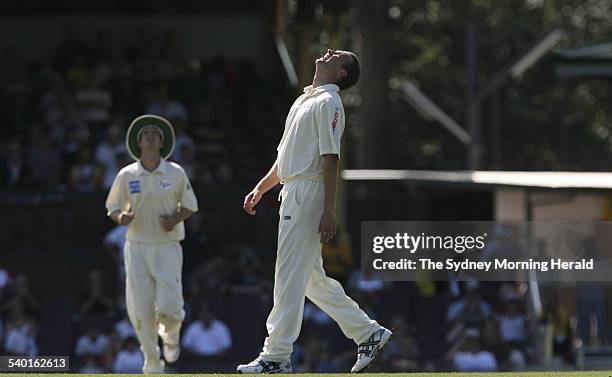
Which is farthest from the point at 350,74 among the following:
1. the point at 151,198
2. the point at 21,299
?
the point at 21,299

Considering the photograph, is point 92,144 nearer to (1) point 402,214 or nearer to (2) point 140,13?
(2) point 140,13

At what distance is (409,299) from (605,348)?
9.32 ft

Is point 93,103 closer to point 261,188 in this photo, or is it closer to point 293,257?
point 261,188

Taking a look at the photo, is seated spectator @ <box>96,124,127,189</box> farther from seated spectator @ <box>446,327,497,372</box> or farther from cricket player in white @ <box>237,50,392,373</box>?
cricket player in white @ <box>237,50,392,373</box>

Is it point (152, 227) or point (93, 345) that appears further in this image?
point (93, 345)

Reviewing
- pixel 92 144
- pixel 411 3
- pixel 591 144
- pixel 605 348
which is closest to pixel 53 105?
pixel 92 144

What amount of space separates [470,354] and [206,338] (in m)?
3.44

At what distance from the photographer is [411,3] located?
5319cm

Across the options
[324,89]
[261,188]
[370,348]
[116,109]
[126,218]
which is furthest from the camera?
[116,109]

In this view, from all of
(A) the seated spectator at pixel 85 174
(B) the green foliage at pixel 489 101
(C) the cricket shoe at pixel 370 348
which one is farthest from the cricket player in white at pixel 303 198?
(B) the green foliage at pixel 489 101

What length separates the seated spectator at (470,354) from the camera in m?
19.8

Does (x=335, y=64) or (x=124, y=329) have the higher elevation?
(x=335, y=64)

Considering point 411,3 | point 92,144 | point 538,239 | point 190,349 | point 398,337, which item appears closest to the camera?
point 538,239

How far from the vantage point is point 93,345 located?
18.6 meters
